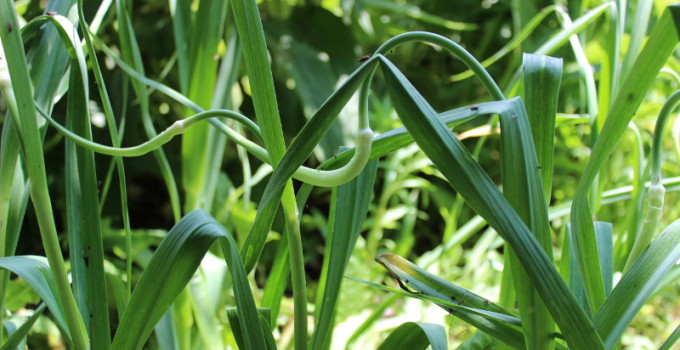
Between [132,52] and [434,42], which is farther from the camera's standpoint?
[132,52]

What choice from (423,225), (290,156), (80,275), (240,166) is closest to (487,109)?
(290,156)

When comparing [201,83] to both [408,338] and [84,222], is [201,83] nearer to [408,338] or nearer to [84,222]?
[84,222]

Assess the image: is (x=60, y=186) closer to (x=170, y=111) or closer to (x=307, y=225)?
(x=170, y=111)

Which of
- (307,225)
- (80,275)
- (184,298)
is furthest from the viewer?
(307,225)

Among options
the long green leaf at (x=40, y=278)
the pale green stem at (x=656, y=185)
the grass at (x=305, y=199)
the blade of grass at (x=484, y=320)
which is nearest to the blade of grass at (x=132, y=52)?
the grass at (x=305, y=199)

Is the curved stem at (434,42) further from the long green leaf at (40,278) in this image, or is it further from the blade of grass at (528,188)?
the long green leaf at (40,278)

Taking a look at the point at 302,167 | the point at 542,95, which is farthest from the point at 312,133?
the point at 542,95

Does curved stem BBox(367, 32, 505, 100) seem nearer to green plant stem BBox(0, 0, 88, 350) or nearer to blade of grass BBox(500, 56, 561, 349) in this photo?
blade of grass BBox(500, 56, 561, 349)
